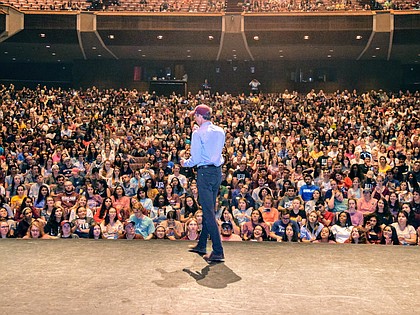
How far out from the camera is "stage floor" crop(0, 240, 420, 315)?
2553mm

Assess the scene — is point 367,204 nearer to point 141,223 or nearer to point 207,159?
point 141,223

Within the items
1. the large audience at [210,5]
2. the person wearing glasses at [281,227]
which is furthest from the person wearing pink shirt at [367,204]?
the large audience at [210,5]

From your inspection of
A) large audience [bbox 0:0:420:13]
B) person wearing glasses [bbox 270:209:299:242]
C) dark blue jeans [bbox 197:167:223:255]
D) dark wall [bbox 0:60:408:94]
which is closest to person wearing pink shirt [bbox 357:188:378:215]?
person wearing glasses [bbox 270:209:299:242]

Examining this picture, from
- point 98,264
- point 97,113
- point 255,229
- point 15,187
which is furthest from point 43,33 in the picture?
point 98,264

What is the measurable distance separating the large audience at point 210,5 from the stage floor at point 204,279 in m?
16.6

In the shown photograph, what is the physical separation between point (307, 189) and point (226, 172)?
162cm

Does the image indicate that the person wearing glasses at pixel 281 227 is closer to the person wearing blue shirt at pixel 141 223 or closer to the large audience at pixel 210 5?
the person wearing blue shirt at pixel 141 223

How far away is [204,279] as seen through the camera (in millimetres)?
3043

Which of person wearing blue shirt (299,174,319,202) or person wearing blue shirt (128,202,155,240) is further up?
person wearing blue shirt (299,174,319,202)

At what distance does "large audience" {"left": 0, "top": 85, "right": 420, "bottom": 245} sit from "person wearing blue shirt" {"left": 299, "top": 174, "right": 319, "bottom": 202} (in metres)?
0.02

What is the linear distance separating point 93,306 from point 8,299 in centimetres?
48

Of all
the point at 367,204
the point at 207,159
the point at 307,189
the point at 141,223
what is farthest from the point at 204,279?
the point at 307,189

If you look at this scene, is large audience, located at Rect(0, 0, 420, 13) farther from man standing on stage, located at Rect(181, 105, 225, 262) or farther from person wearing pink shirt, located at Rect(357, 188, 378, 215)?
man standing on stage, located at Rect(181, 105, 225, 262)

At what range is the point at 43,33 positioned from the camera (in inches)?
768
